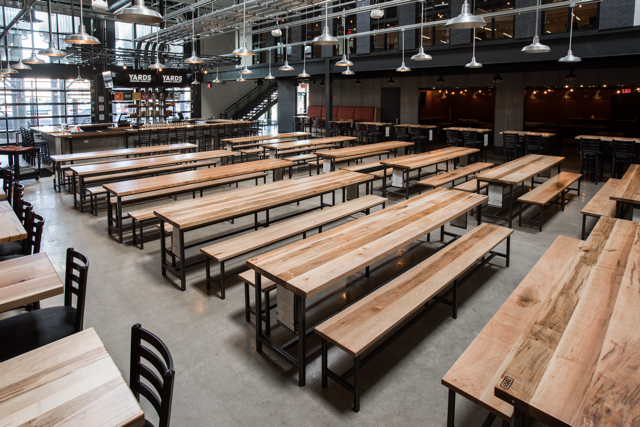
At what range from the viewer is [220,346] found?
3248mm

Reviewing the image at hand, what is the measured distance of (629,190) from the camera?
198 inches

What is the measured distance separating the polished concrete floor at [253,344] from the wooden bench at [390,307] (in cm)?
17

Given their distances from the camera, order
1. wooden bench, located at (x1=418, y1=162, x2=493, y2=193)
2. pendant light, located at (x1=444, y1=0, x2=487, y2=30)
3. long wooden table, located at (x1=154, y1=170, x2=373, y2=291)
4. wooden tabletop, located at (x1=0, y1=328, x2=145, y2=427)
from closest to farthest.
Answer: wooden tabletop, located at (x1=0, y1=328, x2=145, y2=427)
long wooden table, located at (x1=154, y1=170, x2=373, y2=291)
pendant light, located at (x1=444, y1=0, x2=487, y2=30)
wooden bench, located at (x1=418, y1=162, x2=493, y2=193)

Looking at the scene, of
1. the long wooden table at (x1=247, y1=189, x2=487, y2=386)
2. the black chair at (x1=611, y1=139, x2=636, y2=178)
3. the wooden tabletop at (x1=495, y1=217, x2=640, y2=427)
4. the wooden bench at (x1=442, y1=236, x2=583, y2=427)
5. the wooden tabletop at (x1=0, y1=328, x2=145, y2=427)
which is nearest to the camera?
the wooden tabletop at (x1=0, y1=328, x2=145, y2=427)

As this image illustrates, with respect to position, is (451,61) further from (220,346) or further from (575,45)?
(220,346)

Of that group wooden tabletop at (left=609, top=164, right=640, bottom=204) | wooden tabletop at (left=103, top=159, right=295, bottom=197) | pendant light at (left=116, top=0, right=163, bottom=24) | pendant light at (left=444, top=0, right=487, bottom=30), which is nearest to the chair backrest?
wooden tabletop at (left=103, top=159, right=295, bottom=197)

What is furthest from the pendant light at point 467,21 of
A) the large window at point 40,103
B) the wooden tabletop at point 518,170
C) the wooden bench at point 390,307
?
the large window at point 40,103

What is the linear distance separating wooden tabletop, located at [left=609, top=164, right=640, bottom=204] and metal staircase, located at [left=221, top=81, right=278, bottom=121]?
1947 centimetres

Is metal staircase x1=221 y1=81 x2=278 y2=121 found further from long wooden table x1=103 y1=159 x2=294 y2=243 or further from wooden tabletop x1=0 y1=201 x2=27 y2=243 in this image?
wooden tabletop x1=0 y1=201 x2=27 y2=243

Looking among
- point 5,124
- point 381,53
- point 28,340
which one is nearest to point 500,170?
point 28,340

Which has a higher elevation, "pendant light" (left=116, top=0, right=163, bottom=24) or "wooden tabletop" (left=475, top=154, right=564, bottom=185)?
"pendant light" (left=116, top=0, right=163, bottom=24)

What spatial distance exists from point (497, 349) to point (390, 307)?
0.72m

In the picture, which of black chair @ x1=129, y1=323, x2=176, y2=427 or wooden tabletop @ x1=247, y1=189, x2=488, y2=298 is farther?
wooden tabletop @ x1=247, y1=189, x2=488, y2=298

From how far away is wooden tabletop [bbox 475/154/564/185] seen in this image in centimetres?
582
